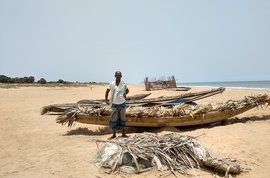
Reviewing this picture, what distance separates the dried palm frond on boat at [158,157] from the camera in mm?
5671

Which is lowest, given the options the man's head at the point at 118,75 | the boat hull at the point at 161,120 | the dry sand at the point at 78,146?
the dry sand at the point at 78,146

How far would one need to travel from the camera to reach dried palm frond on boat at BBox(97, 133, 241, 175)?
567cm

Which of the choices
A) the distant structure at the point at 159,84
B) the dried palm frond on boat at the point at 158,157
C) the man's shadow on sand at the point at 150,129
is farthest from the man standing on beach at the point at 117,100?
the distant structure at the point at 159,84

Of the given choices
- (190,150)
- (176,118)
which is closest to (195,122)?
(176,118)

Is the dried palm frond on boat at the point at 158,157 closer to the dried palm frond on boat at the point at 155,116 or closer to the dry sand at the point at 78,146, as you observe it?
the dry sand at the point at 78,146

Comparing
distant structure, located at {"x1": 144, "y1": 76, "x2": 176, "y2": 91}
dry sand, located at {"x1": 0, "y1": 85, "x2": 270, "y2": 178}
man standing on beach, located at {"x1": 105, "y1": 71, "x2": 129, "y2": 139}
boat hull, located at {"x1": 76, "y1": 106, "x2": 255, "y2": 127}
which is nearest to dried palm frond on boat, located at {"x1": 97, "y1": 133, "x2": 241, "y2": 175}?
dry sand, located at {"x1": 0, "y1": 85, "x2": 270, "y2": 178}

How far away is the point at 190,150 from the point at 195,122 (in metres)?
3.22

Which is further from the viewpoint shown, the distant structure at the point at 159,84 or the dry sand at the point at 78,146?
the distant structure at the point at 159,84

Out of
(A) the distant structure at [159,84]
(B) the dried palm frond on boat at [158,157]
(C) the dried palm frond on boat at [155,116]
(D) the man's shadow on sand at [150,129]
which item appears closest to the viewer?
(B) the dried palm frond on boat at [158,157]

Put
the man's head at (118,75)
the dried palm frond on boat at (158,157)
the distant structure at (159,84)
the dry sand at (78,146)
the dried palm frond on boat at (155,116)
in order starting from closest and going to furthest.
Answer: the dried palm frond on boat at (158,157), the dry sand at (78,146), the man's head at (118,75), the dried palm frond on boat at (155,116), the distant structure at (159,84)

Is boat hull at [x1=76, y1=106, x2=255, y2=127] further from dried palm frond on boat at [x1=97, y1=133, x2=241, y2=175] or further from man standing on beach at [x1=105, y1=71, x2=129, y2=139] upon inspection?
dried palm frond on boat at [x1=97, y1=133, x2=241, y2=175]

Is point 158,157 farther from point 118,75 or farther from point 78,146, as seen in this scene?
point 118,75

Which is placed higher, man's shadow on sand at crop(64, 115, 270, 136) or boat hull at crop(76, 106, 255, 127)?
boat hull at crop(76, 106, 255, 127)

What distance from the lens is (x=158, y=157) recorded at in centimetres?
581
